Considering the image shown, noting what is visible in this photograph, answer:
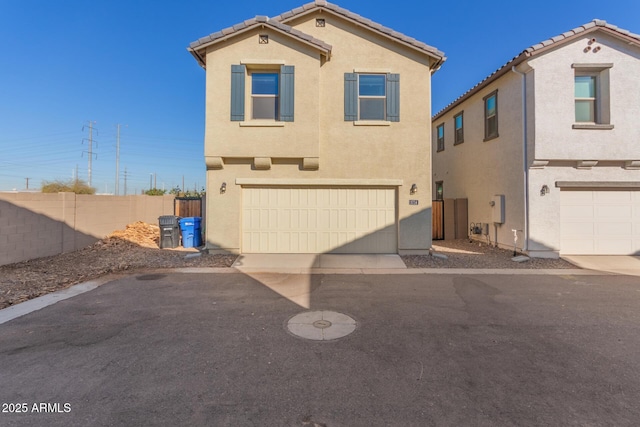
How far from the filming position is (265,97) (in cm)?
980

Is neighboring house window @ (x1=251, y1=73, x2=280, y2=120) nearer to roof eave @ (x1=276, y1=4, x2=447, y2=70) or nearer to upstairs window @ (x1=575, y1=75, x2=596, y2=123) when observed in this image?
roof eave @ (x1=276, y1=4, x2=447, y2=70)

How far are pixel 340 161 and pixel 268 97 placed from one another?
3.13 m

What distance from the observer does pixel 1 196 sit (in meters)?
8.01

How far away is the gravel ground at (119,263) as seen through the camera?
264 inches

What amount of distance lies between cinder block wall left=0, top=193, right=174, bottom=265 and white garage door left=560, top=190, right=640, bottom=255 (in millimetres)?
16121

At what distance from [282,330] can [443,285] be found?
4.22m

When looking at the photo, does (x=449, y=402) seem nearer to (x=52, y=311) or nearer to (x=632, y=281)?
(x=52, y=311)

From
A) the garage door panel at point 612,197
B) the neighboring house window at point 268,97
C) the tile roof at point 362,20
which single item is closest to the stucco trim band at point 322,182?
the neighboring house window at point 268,97

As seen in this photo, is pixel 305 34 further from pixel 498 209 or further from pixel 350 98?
pixel 498 209

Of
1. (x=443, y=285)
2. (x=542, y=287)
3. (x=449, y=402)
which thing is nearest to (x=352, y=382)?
(x=449, y=402)

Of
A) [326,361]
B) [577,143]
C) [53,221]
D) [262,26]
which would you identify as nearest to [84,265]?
[53,221]

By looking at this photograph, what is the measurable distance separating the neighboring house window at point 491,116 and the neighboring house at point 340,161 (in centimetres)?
331

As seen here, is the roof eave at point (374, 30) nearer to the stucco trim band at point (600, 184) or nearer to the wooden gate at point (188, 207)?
the stucco trim band at point (600, 184)

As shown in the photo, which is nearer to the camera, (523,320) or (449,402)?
(449,402)
